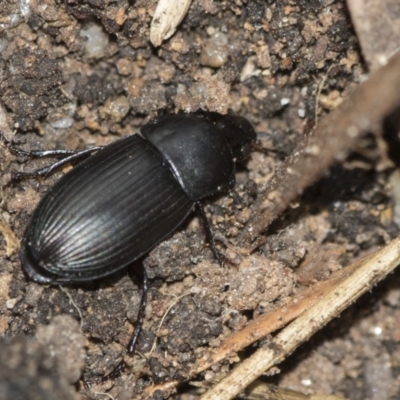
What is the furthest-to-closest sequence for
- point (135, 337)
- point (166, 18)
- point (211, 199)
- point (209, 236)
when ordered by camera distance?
point (211, 199) → point (166, 18) → point (209, 236) → point (135, 337)

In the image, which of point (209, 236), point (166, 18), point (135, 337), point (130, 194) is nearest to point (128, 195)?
point (130, 194)

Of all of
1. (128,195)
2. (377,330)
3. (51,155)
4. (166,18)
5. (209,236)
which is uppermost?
(166,18)

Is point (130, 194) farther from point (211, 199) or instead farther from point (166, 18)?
point (166, 18)

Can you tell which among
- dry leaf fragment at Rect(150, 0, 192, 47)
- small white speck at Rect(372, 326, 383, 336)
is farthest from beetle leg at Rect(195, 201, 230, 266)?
small white speck at Rect(372, 326, 383, 336)

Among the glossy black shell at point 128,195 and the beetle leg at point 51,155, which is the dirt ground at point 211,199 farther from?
the glossy black shell at point 128,195

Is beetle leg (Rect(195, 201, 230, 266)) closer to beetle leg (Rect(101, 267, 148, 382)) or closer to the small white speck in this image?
beetle leg (Rect(101, 267, 148, 382))

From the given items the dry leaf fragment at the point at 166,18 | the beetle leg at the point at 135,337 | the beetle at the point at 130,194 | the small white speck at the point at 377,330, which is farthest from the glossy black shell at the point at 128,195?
the small white speck at the point at 377,330

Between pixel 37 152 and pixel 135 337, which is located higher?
pixel 37 152

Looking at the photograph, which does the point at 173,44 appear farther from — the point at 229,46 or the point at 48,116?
the point at 48,116
